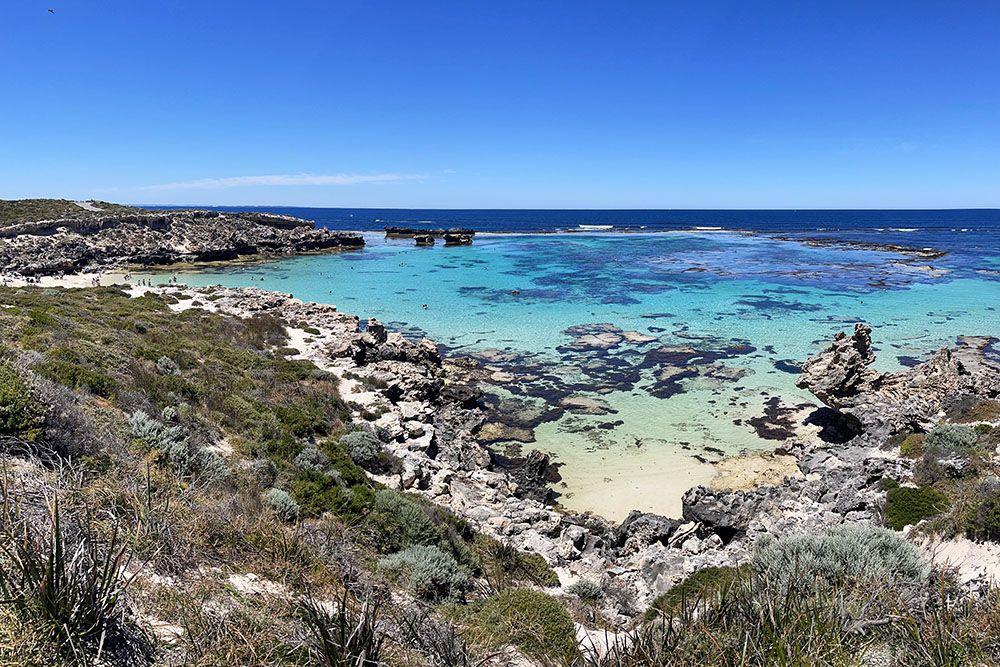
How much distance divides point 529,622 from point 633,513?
6.90m

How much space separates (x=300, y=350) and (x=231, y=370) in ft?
21.2

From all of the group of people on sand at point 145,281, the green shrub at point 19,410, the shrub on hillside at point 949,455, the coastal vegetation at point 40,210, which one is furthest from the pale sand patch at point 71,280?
the shrub on hillside at point 949,455

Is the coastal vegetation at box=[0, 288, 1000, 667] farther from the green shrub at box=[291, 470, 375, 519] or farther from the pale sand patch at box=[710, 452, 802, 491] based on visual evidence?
the pale sand patch at box=[710, 452, 802, 491]

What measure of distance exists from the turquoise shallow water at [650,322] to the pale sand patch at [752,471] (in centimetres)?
49

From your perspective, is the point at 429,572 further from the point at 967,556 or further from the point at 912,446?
the point at 912,446

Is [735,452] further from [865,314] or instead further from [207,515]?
[865,314]

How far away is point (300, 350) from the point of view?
2242cm

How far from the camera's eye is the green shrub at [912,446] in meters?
12.1

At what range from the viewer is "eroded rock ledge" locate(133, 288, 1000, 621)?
10.2 metres

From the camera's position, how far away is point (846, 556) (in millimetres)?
6648

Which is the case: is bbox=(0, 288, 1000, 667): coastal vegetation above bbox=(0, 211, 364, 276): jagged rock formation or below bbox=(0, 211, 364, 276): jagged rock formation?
below

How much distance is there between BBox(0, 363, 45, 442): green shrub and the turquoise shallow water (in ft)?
35.0

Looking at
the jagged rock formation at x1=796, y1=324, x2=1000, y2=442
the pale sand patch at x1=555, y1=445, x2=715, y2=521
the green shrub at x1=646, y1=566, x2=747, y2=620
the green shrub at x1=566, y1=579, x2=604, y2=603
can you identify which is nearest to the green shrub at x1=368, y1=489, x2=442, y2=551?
the green shrub at x1=566, y1=579, x2=604, y2=603

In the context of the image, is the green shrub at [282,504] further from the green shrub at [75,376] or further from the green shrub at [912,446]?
the green shrub at [912,446]
